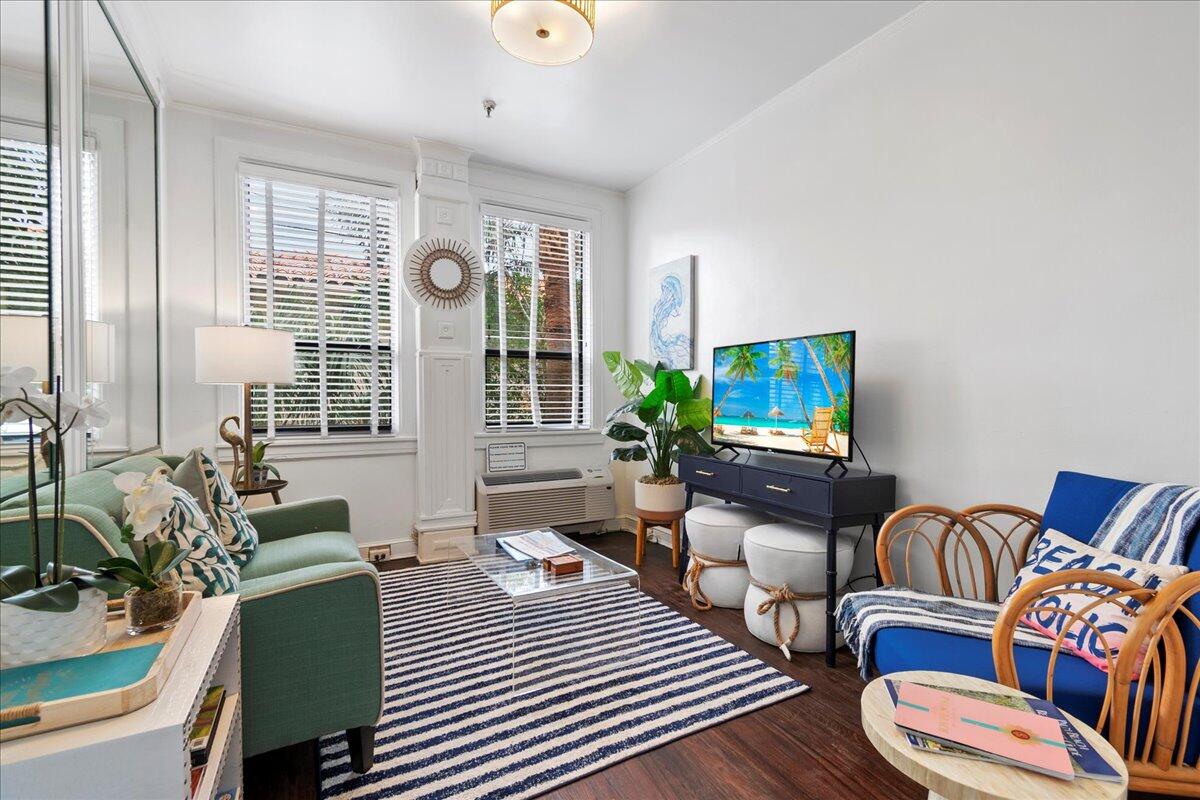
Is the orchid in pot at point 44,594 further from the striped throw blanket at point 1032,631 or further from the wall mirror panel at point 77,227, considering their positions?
the striped throw blanket at point 1032,631

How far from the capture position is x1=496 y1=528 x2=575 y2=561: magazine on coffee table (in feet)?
7.87

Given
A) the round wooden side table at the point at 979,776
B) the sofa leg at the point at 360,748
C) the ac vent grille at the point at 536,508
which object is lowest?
the sofa leg at the point at 360,748

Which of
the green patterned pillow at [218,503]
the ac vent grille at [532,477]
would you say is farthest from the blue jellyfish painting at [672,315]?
the green patterned pillow at [218,503]

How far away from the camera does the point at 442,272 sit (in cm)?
369

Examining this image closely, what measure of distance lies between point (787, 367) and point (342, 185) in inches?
119

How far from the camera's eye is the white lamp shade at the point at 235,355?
262 centimetres

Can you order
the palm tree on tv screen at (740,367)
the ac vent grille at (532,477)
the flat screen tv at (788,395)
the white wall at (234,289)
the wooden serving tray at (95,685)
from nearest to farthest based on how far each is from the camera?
the wooden serving tray at (95,685), the flat screen tv at (788,395), the palm tree on tv screen at (740,367), the white wall at (234,289), the ac vent grille at (532,477)

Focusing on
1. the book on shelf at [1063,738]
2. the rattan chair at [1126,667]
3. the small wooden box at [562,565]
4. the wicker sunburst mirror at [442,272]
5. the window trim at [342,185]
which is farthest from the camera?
the wicker sunburst mirror at [442,272]

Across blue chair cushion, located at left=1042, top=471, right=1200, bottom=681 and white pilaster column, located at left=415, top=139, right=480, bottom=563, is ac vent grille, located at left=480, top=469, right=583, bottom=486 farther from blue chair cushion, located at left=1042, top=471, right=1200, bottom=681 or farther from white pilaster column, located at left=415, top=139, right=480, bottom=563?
blue chair cushion, located at left=1042, top=471, right=1200, bottom=681

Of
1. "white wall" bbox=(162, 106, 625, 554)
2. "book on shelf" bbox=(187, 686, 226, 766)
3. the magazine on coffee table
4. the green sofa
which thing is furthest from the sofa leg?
"white wall" bbox=(162, 106, 625, 554)

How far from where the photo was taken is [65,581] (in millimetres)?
980

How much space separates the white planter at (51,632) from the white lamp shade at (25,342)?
0.69m

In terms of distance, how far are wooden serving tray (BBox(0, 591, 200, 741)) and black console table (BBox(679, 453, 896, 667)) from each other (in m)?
2.15

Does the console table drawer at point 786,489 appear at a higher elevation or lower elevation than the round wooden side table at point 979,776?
higher
